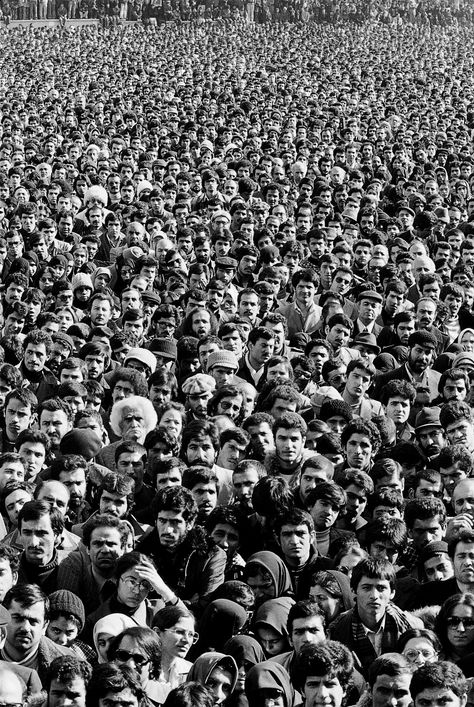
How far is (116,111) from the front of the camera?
24.1m

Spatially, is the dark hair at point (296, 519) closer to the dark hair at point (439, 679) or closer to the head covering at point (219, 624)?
the head covering at point (219, 624)

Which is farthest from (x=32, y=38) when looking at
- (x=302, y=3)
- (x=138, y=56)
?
(x=302, y=3)

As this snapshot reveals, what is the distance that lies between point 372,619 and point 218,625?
0.78m

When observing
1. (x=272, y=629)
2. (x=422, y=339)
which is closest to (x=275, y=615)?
(x=272, y=629)

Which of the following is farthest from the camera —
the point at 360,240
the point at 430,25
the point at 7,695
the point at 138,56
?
the point at 430,25

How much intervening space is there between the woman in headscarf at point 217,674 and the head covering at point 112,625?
0.43 m

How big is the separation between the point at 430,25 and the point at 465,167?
25.9 meters

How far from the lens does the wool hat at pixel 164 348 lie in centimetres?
1101

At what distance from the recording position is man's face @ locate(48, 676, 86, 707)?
6039mm

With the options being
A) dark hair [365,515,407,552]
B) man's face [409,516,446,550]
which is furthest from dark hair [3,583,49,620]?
man's face [409,516,446,550]

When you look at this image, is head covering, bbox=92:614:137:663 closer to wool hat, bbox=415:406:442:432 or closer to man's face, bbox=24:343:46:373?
wool hat, bbox=415:406:442:432

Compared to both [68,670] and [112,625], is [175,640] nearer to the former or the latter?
[112,625]

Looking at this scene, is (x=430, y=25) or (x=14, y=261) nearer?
(x=14, y=261)

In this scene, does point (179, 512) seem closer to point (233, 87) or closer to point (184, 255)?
point (184, 255)
